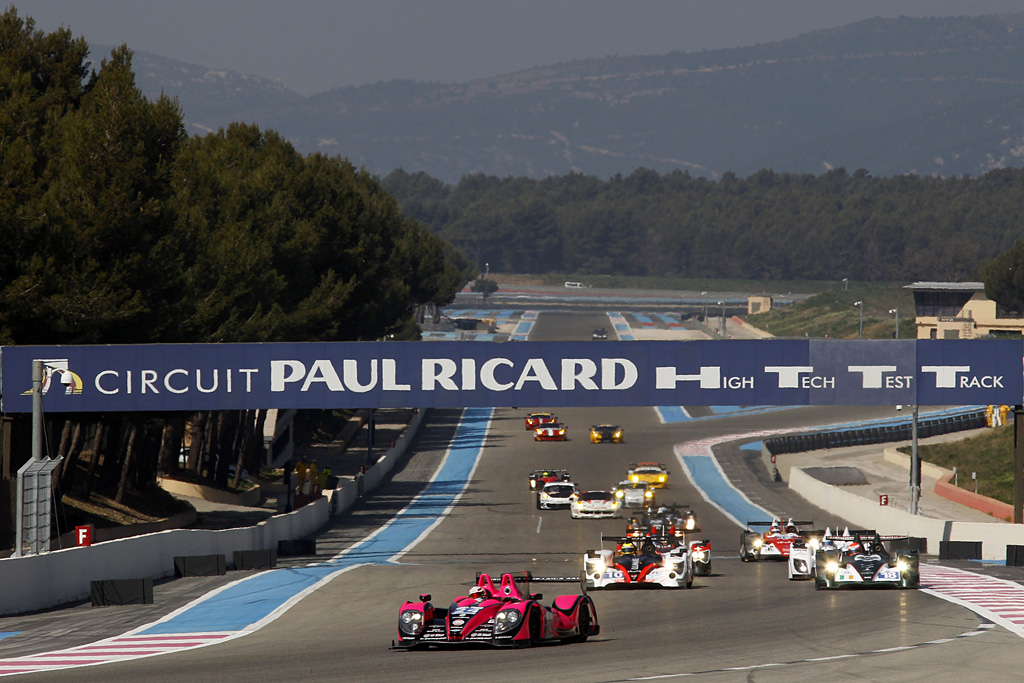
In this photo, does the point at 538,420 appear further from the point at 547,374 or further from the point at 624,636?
the point at 624,636

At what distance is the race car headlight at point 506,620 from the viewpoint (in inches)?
781

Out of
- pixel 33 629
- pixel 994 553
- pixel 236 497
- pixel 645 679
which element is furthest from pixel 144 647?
pixel 236 497

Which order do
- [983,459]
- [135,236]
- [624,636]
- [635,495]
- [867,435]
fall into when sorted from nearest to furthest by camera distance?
[624,636] → [135,236] → [635,495] → [983,459] → [867,435]

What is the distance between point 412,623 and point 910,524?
93.5ft

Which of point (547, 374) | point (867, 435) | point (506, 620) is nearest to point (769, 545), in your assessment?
point (547, 374)

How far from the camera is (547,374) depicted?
33750 mm

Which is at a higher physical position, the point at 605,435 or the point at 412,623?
the point at 605,435

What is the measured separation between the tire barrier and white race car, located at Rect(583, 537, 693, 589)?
50341mm

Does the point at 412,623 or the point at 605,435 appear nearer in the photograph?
the point at 412,623

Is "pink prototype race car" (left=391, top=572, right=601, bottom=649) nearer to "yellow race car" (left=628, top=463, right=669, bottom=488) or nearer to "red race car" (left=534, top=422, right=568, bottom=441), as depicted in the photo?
"yellow race car" (left=628, top=463, right=669, bottom=488)

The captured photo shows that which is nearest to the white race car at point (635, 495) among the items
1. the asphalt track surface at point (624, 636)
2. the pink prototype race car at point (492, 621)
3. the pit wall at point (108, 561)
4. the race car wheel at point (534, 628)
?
the asphalt track surface at point (624, 636)

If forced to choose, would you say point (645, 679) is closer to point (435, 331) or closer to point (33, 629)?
point (33, 629)

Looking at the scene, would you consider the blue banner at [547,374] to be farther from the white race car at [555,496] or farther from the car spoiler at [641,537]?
the white race car at [555,496]

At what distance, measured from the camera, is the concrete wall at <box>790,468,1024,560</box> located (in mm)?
37844
